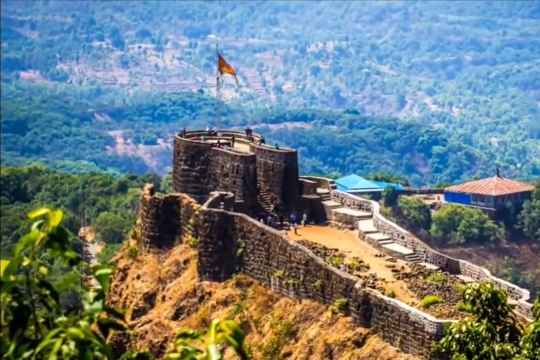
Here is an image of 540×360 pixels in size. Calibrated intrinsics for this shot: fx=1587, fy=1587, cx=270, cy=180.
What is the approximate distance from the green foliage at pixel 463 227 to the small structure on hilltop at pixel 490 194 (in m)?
2.61

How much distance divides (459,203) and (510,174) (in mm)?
98029

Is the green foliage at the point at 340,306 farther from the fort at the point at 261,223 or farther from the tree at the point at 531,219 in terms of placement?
the tree at the point at 531,219

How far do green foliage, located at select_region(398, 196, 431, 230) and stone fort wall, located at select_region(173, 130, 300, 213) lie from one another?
5477 centimetres

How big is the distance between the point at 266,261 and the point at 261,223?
134cm

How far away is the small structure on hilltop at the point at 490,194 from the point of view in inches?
3866

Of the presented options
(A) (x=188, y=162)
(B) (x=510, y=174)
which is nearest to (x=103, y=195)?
(A) (x=188, y=162)

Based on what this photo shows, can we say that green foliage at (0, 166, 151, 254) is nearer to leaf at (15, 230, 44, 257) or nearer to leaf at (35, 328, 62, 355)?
leaf at (15, 230, 44, 257)

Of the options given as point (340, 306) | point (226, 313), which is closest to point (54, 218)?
point (340, 306)

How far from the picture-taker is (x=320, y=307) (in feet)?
112

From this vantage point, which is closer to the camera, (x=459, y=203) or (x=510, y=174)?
(x=459, y=203)

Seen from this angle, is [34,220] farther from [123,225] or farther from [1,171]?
[1,171]

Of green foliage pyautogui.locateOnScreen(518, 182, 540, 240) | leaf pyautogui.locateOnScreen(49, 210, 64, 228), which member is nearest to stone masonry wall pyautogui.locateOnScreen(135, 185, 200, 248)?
leaf pyautogui.locateOnScreen(49, 210, 64, 228)

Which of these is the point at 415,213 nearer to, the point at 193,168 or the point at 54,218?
the point at 193,168

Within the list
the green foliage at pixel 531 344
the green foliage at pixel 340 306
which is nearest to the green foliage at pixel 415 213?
the green foliage at pixel 340 306
